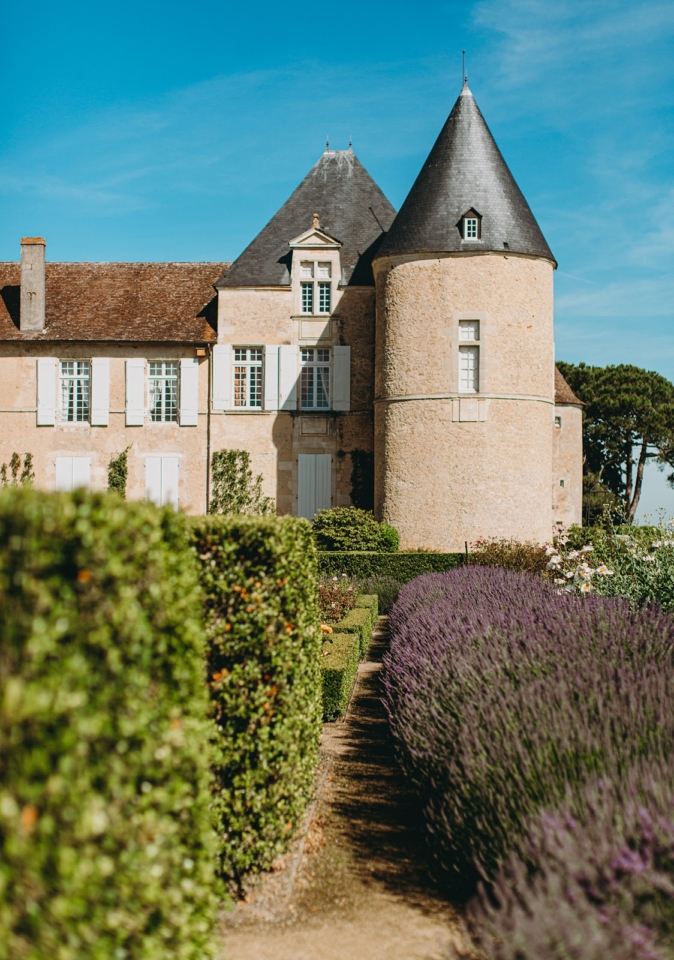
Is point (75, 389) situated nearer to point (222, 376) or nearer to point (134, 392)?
point (134, 392)

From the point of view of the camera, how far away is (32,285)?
1992 cm

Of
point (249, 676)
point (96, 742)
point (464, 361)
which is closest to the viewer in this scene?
point (96, 742)

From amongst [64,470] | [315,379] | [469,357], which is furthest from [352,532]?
A: [64,470]

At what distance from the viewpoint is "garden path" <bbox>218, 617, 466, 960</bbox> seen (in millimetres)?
3250

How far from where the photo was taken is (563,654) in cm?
449

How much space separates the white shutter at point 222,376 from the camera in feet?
63.4

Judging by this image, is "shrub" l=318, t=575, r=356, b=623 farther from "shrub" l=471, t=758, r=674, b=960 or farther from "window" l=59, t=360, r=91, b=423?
"window" l=59, t=360, r=91, b=423

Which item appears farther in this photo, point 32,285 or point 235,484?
point 32,285

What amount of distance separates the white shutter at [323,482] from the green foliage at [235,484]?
99 centimetres

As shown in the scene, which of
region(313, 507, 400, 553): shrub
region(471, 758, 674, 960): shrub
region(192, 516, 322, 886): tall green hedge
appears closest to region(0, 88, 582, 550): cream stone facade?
region(313, 507, 400, 553): shrub

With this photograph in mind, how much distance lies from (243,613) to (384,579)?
10.1 m

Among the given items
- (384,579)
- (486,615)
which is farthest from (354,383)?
(486,615)

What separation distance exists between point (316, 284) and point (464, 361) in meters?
4.11

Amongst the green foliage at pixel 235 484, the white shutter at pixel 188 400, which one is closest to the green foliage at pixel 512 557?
the green foliage at pixel 235 484
